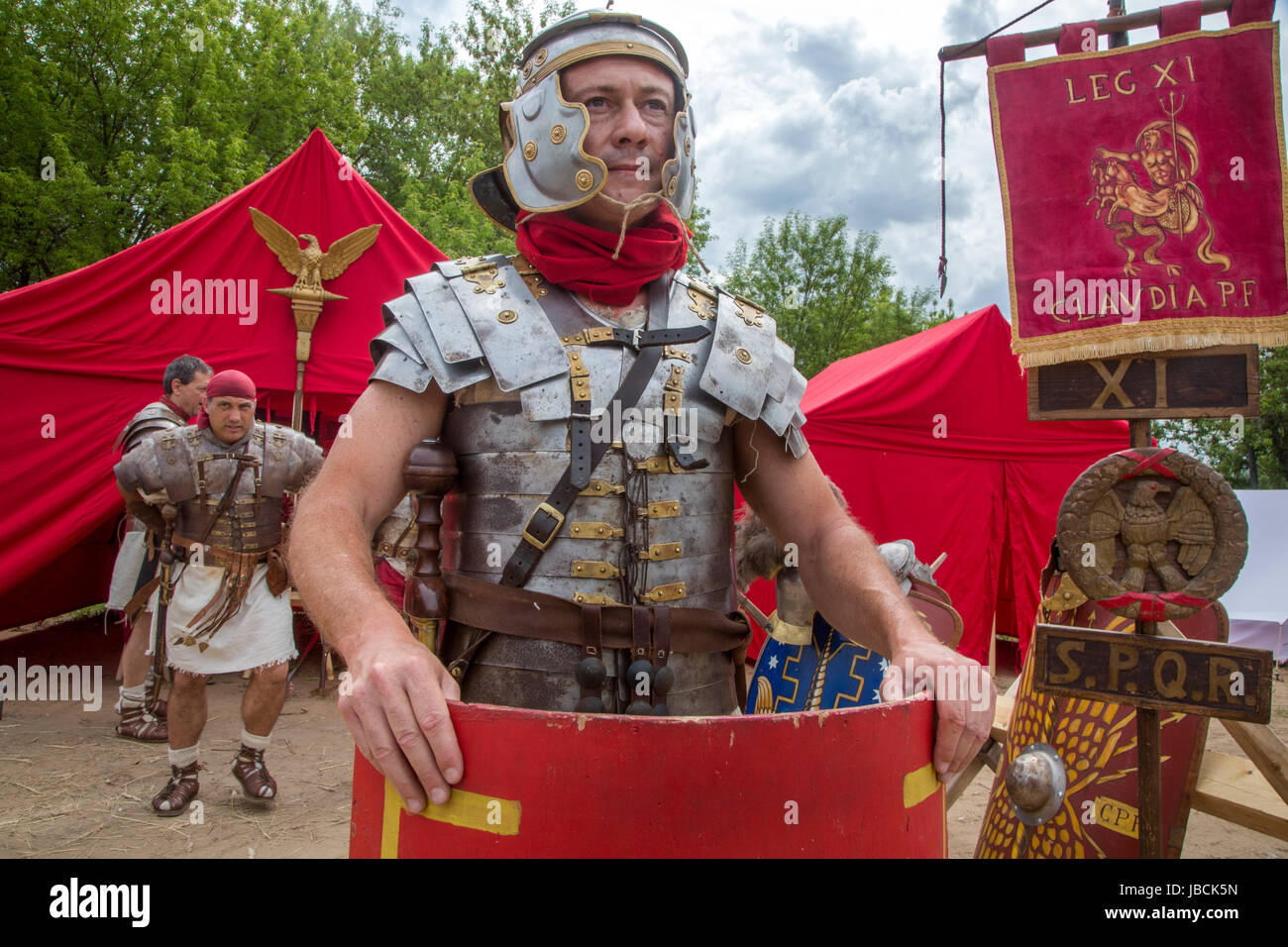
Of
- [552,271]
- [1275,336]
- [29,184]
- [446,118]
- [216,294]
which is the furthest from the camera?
[446,118]

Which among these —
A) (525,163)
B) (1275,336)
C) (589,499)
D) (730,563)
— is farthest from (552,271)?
(1275,336)

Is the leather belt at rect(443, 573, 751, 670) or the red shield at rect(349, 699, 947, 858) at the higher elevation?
the leather belt at rect(443, 573, 751, 670)

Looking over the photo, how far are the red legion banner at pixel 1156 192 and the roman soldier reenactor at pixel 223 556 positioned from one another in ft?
12.9

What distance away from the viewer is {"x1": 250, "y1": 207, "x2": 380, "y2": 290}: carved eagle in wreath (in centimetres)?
672

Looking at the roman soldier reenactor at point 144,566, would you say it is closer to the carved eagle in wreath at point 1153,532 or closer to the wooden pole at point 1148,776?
the carved eagle in wreath at point 1153,532

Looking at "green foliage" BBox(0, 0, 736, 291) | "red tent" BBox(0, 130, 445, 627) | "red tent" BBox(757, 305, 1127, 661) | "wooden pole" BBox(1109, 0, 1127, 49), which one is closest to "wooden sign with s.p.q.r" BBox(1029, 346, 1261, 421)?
"wooden pole" BBox(1109, 0, 1127, 49)

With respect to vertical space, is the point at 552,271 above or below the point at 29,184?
below

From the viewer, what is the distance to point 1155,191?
3.01 m

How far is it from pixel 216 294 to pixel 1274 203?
22.1ft

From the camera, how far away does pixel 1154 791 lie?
2506 millimetres

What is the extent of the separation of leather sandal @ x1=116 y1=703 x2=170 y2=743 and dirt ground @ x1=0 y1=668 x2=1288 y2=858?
64 mm

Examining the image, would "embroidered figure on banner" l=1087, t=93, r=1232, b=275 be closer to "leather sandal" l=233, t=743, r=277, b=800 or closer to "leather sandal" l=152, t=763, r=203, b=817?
"leather sandal" l=233, t=743, r=277, b=800

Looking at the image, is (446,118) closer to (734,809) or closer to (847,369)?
(847,369)

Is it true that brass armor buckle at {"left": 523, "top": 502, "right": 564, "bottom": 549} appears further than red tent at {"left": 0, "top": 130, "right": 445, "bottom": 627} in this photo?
No
